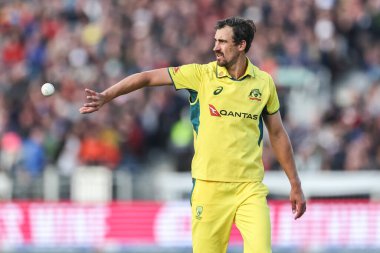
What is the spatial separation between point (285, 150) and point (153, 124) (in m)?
9.52

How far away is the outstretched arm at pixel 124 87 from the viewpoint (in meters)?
8.29

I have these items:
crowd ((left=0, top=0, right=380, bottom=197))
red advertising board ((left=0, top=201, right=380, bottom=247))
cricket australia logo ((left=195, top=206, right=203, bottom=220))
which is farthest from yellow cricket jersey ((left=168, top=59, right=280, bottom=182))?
crowd ((left=0, top=0, right=380, bottom=197))

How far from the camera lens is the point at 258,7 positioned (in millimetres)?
19672

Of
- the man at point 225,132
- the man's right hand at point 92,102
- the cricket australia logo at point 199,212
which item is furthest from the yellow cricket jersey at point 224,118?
the man's right hand at point 92,102

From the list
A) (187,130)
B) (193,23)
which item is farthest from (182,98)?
(193,23)

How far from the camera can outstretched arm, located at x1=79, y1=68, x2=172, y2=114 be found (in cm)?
829

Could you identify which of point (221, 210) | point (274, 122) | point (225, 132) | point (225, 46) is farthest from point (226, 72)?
point (221, 210)

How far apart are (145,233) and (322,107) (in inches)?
163

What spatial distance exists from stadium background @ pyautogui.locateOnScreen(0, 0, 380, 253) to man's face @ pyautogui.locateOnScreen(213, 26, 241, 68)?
7.38m

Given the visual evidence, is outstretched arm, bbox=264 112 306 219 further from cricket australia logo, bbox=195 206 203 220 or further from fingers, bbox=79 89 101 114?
fingers, bbox=79 89 101 114

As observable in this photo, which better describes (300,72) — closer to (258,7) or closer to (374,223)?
(258,7)

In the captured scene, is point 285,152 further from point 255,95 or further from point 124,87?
point 124,87

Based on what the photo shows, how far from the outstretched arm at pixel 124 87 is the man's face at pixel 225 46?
0.43 m

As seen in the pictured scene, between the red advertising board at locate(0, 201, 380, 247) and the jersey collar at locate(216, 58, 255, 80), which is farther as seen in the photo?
the red advertising board at locate(0, 201, 380, 247)
